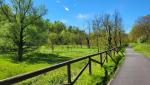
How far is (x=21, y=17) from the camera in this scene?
173ft

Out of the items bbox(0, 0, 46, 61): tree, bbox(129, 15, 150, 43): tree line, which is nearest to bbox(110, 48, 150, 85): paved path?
bbox(0, 0, 46, 61): tree

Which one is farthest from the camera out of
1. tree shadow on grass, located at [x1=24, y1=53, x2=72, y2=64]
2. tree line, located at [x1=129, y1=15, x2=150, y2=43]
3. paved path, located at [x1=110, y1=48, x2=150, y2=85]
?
tree line, located at [x1=129, y1=15, x2=150, y2=43]

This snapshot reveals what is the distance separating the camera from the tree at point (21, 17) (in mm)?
51656

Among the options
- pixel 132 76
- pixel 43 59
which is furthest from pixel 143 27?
pixel 132 76

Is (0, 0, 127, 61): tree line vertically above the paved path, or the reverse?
(0, 0, 127, 61): tree line

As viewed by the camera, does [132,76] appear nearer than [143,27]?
Yes

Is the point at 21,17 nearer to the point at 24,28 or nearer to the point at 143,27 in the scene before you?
the point at 24,28

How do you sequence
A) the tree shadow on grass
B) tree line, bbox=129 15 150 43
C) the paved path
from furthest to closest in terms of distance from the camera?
1. tree line, bbox=129 15 150 43
2. the tree shadow on grass
3. the paved path

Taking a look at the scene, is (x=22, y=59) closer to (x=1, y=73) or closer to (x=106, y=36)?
(x=106, y=36)

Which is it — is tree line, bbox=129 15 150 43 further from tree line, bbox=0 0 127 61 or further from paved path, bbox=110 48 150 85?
paved path, bbox=110 48 150 85

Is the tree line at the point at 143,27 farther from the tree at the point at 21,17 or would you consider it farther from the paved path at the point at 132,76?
the paved path at the point at 132,76

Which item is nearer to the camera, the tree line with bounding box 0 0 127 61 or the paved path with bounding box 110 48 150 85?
the paved path with bounding box 110 48 150 85

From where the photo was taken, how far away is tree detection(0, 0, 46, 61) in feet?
169

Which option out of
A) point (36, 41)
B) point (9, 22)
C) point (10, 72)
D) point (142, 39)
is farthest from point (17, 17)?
point (142, 39)
